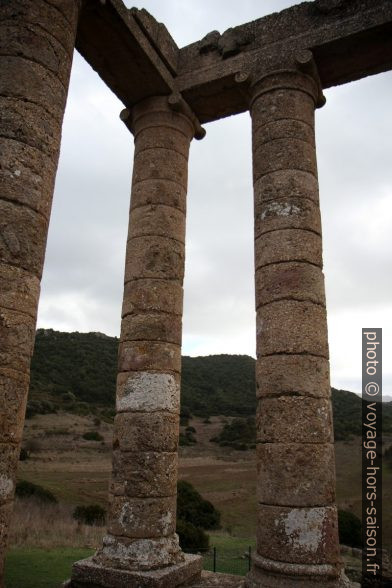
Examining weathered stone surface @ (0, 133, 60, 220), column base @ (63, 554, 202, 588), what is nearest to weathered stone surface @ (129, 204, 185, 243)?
weathered stone surface @ (0, 133, 60, 220)

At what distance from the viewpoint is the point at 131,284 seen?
822cm

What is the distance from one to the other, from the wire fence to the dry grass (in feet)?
9.69

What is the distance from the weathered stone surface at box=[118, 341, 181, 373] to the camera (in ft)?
25.3

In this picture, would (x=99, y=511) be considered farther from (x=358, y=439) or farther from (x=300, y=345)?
(x=358, y=439)

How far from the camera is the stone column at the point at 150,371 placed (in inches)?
264

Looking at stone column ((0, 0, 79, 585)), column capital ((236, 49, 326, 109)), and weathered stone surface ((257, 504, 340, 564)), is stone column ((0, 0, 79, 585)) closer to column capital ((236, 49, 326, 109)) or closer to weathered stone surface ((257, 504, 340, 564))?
weathered stone surface ((257, 504, 340, 564))

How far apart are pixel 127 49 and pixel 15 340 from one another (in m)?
6.22

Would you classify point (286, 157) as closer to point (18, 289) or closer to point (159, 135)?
point (159, 135)

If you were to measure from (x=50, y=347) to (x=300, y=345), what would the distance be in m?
54.1

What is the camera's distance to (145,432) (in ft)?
23.8

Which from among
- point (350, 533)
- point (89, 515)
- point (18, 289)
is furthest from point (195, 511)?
point (18, 289)

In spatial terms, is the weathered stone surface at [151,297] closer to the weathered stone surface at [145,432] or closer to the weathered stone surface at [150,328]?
the weathered stone surface at [150,328]

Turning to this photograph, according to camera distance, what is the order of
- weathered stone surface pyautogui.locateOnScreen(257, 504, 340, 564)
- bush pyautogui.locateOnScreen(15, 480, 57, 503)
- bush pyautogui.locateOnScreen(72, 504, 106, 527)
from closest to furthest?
weathered stone surface pyautogui.locateOnScreen(257, 504, 340, 564) → bush pyautogui.locateOnScreen(72, 504, 106, 527) → bush pyautogui.locateOnScreen(15, 480, 57, 503)

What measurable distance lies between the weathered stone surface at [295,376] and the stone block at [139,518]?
2319 millimetres
